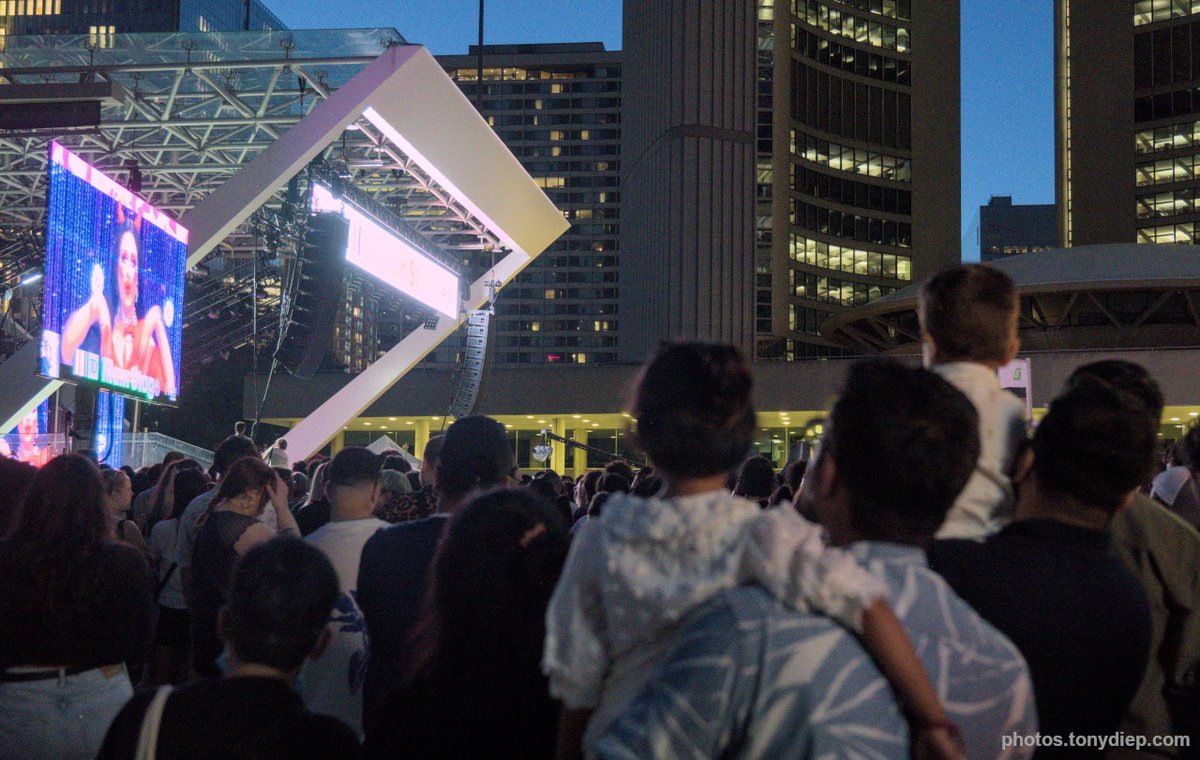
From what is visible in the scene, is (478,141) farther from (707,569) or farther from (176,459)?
(707,569)

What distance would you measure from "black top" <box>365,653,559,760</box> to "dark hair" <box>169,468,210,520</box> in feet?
13.6

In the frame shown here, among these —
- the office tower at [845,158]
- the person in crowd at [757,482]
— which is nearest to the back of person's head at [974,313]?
the person in crowd at [757,482]

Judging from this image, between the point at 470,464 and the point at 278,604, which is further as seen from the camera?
the point at 470,464

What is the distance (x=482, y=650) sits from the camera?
2.13 m

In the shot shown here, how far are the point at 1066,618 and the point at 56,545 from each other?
2.71m

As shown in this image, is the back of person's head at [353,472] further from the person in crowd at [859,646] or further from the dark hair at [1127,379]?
the dark hair at [1127,379]

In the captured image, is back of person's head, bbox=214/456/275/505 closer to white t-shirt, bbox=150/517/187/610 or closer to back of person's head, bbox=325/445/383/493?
back of person's head, bbox=325/445/383/493

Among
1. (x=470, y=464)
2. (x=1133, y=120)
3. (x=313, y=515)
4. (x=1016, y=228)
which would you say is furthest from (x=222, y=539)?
(x=1016, y=228)

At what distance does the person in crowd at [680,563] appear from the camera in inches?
61.2

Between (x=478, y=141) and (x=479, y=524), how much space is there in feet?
52.2

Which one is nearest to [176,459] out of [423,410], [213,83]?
[213,83]

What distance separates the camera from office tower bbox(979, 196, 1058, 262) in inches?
7303

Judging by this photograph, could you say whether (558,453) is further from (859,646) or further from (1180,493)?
(859,646)

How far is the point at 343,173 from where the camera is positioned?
57.8 feet
